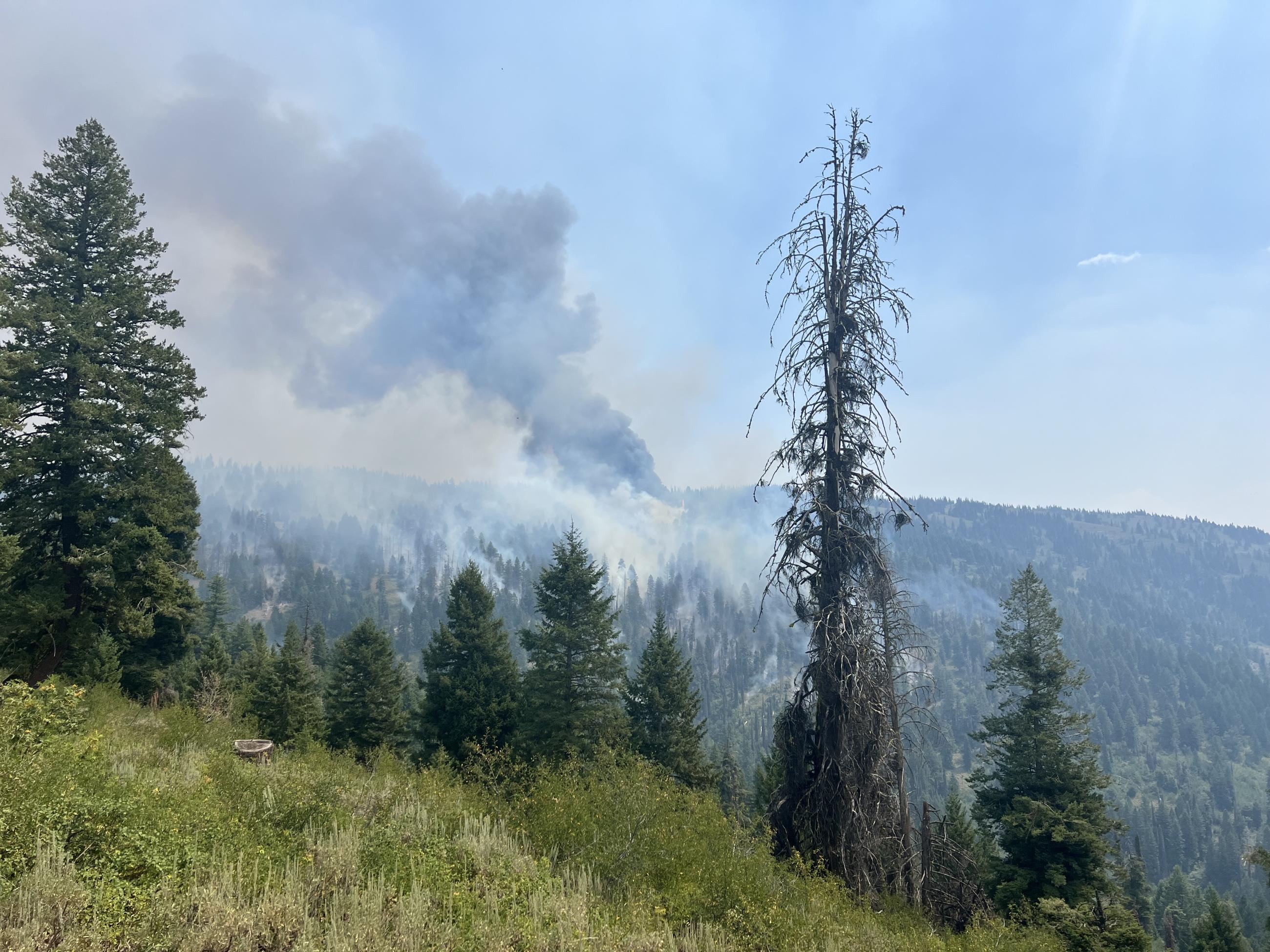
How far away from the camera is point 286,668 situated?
124 feet

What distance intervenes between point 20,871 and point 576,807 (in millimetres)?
7358

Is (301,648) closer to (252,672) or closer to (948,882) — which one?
(252,672)

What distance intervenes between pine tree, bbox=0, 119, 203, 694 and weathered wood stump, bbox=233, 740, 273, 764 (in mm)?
4273

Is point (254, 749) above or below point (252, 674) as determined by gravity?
above

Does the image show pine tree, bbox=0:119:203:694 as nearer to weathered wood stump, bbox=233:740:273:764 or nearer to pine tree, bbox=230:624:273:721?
weathered wood stump, bbox=233:740:273:764

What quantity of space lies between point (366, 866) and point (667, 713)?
27.2 m

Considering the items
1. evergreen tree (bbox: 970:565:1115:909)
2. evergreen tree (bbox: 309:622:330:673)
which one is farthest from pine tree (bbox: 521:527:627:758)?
evergreen tree (bbox: 309:622:330:673)

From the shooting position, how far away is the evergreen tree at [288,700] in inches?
1369

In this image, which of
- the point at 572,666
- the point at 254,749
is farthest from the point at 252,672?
the point at 254,749

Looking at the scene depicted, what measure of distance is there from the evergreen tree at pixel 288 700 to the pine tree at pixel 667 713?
18.2 metres

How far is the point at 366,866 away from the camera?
23.9 feet

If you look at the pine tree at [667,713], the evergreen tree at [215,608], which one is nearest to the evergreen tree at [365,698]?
the pine tree at [667,713]

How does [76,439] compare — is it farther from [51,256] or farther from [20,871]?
[20,871]

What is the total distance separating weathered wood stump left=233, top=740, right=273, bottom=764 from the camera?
48.7 ft
